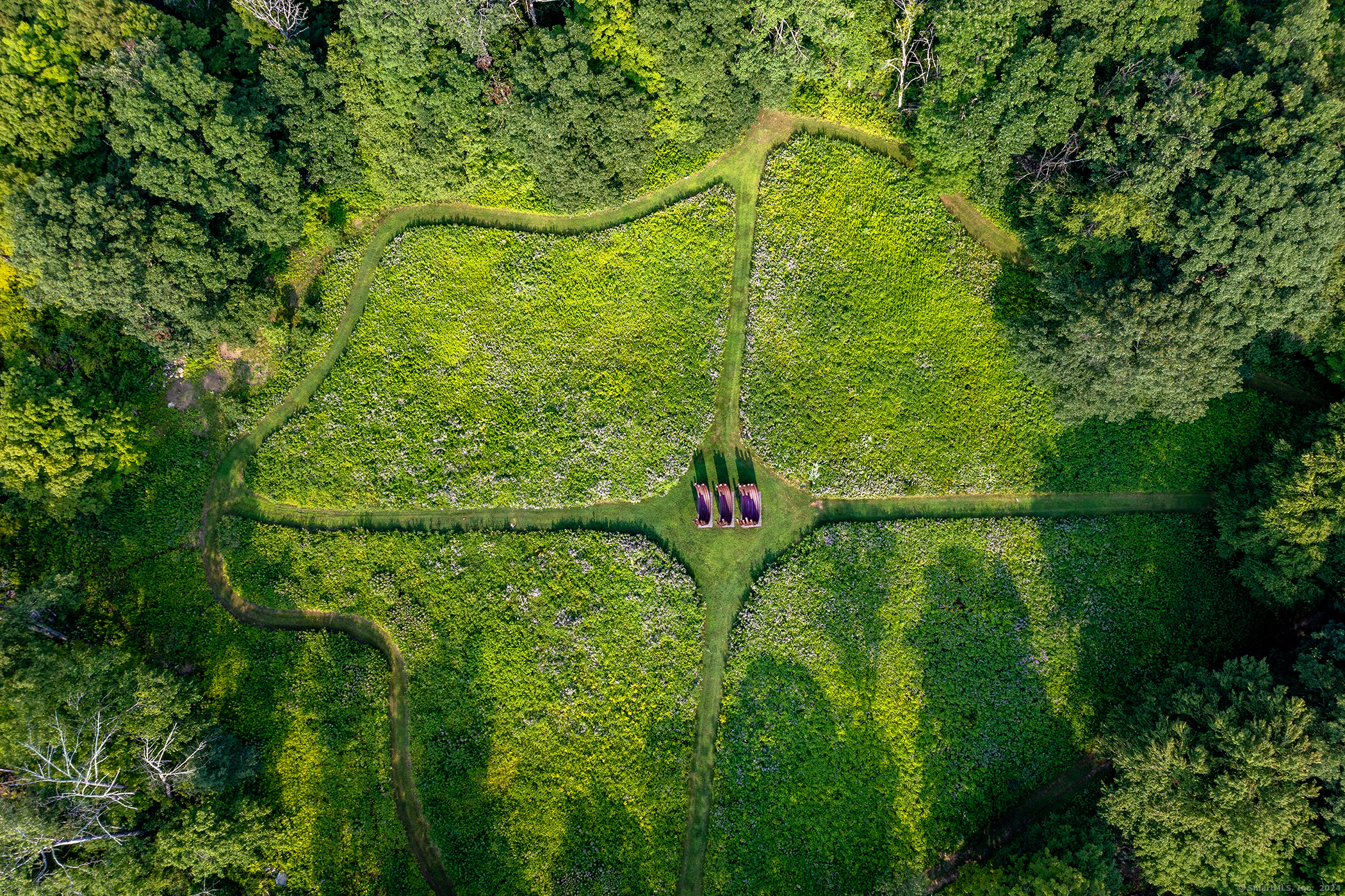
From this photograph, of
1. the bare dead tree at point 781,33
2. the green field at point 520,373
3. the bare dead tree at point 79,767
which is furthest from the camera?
the green field at point 520,373

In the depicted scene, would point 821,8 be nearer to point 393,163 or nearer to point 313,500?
point 393,163

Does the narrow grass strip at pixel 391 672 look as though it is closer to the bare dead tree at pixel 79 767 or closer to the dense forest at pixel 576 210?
the dense forest at pixel 576 210

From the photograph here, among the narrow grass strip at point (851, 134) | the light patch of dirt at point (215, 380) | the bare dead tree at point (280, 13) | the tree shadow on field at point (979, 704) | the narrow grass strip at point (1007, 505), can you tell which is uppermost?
the narrow grass strip at point (851, 134)

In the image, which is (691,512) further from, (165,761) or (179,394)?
(179,394)

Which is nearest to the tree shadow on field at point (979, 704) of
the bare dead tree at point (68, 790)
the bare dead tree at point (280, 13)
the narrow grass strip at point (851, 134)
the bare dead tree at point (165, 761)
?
the narrow grass strip at point (851, 134)

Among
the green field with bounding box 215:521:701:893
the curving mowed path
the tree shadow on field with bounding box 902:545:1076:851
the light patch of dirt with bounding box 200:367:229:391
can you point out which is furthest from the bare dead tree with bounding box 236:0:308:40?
the tree shadow on field with bounding box 902:545:1076:851

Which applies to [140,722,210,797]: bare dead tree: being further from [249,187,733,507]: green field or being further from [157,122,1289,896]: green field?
[249,187,733,507]: green field

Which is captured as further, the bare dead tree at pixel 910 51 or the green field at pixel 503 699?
the green field at pixel 503 699

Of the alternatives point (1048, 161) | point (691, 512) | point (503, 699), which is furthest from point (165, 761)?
point (1048, 161)
